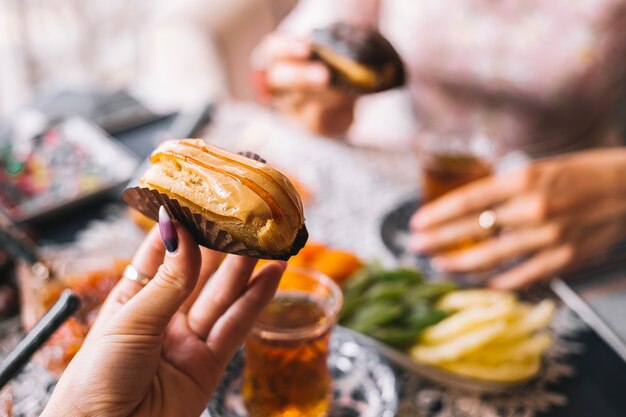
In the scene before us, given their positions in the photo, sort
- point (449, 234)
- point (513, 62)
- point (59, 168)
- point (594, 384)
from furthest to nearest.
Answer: point (513, 62)
point (59, 168)
point (449, 234)
point (594, 384)

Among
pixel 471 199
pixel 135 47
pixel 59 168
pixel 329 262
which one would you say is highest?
pixel 471 199

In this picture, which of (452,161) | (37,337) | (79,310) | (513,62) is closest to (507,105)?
(513,62)

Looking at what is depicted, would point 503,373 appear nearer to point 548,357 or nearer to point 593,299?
point 548,357

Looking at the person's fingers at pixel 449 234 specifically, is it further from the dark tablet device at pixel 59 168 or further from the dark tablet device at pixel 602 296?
the dark tablet device at pixel 59 168

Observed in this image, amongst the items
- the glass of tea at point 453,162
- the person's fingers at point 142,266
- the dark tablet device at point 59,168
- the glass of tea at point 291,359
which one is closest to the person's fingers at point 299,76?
the glass of tea at point 453,162

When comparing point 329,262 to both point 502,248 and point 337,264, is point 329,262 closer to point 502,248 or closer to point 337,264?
point 337,264

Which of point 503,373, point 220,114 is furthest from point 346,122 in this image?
Result: point 503,373

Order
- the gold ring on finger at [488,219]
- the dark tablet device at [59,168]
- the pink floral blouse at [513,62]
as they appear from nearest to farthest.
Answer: the gold ring on finger at [488,219] < the dark tablet device at [59,168] < the pink floral blouse at [513,62]

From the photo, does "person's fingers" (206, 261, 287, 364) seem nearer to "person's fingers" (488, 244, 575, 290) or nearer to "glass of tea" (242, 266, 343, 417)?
"glass of tea" (242, 266, 343, 417)
